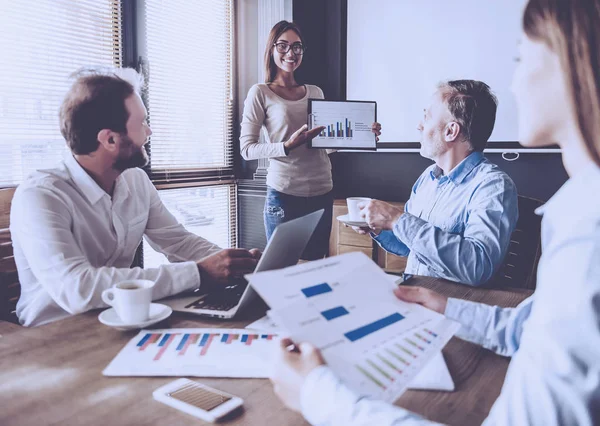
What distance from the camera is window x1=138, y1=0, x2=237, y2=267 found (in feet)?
11.1

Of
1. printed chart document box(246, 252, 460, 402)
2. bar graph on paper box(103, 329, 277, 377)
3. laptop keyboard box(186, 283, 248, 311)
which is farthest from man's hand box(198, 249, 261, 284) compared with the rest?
printed chart document box(246, 252, 460, 402)

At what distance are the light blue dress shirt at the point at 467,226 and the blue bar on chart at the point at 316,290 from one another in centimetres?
79

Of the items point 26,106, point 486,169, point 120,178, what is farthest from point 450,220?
point 26,106

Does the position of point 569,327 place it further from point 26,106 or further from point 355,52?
point 355,52

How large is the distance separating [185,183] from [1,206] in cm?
218

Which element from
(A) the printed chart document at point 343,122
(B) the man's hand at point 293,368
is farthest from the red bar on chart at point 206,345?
(A) the printed chart document at point 343,122

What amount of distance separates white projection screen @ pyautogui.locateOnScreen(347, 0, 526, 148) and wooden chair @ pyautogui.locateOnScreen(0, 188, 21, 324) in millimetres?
2839

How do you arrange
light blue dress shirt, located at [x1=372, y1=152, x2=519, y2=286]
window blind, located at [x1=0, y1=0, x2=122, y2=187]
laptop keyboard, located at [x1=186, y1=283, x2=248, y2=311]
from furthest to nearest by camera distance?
1. window blind, located at [x1=0, y1=0, x2=122, y2=187]
2. light blue dress shirt, located at [x1=372, y1=152, x2=519, y2=286]
3. laptop keyboard, located at [x1=186, y1=283, x2=248, y2=311]

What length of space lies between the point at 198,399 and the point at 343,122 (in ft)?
7.79

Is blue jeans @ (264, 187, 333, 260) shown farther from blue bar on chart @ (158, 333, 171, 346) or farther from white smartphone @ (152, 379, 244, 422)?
white smartphone @ (152, 379, 244, 422)

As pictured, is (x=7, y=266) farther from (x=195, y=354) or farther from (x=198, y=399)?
(x=198, y=399)

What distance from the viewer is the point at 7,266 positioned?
1428 millimetres

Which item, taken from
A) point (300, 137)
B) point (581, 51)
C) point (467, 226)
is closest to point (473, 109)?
point (467, 226)

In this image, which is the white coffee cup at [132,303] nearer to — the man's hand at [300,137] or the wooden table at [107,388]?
the wooden table at [107,388]
